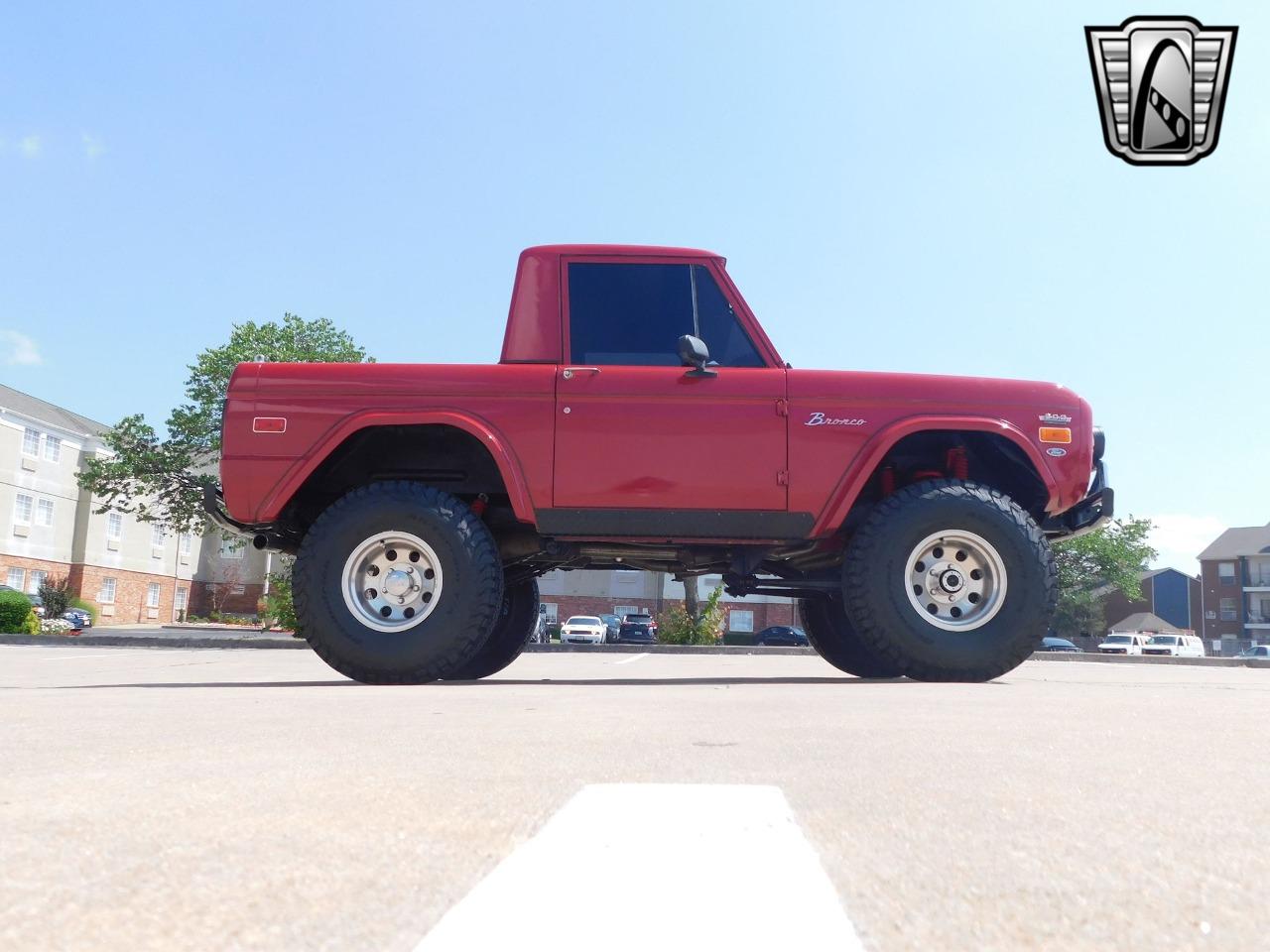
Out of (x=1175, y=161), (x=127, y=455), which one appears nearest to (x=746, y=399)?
(x=1175, y=161)

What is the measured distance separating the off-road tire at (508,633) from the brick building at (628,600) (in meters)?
51.8

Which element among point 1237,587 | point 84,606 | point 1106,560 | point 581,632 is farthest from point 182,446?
point 1237,587

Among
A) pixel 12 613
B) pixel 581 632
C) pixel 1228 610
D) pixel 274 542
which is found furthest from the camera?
pixel 1228 610

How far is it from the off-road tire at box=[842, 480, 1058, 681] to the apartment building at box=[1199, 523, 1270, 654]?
273 ft

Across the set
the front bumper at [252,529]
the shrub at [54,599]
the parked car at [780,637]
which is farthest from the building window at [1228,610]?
the front bumper at [252,529]

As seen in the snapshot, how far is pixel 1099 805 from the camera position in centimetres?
197

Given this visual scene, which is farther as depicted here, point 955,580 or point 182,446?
point 182,446

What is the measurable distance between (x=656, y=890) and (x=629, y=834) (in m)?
0.33

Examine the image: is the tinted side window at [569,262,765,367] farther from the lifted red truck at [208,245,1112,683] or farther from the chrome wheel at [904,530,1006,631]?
the chrome wheel at [904,530,1006,631]

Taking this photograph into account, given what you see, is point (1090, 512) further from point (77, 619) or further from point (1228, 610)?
point (1228, 610)

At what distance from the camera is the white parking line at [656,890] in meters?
1.10

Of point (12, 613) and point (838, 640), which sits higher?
point (838, 640)

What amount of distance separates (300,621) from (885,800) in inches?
165

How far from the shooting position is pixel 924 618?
5.63 metres
